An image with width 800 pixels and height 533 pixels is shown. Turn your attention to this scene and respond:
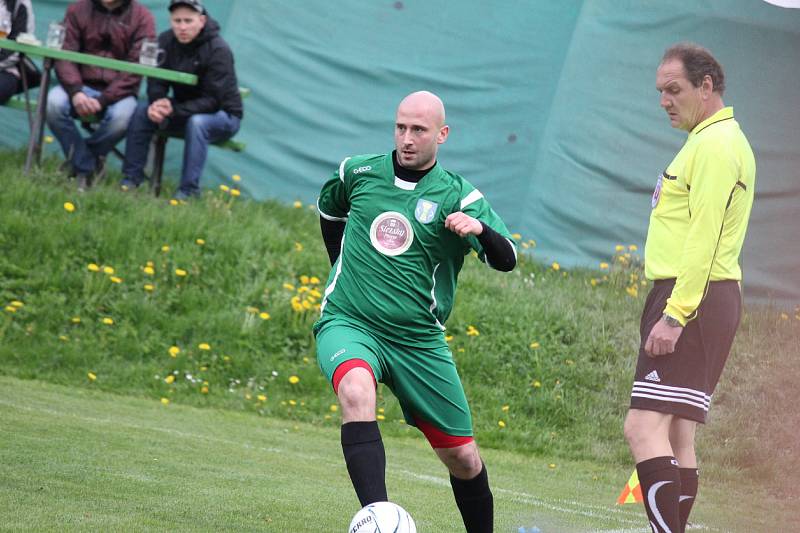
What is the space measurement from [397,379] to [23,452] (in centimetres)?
240

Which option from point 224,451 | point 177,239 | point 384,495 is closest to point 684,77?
point 384,495

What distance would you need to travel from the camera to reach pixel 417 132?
5.67m

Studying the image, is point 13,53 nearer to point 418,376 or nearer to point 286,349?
point 286,349

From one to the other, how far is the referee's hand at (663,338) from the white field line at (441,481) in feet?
6.27

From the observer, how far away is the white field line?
7457 mm

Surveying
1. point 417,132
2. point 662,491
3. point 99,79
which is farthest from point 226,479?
point 99,79

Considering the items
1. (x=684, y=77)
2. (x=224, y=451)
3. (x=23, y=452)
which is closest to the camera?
(x=684, y=77)

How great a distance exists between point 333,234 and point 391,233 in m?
0.64

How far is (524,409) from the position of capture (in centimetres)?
1059

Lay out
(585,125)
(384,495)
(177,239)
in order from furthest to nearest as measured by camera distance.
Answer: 1. (585,125)
2. (177,239)
3. (384,495)

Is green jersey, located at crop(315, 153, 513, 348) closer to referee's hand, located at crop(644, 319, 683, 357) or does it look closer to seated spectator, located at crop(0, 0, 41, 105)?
referee's hand, located at crop(644, 319, 683, 357)

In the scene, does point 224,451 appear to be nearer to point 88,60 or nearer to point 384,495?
point 384,495

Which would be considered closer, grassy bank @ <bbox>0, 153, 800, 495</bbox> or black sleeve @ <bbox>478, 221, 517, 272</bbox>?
black sleeve @ <bbox>478, 221, 517, 272</bbox>

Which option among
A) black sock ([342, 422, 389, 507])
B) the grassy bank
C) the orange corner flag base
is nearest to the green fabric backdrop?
the grassy bank
